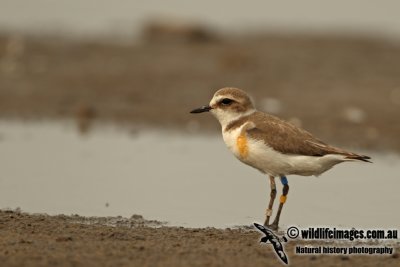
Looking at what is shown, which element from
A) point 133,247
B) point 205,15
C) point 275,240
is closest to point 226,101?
point 275,240

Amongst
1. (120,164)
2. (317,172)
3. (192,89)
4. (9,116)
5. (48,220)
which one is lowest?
(48,220)

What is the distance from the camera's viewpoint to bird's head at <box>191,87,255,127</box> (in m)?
11.0

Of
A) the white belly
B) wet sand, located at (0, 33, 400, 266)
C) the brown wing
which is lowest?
the white belly

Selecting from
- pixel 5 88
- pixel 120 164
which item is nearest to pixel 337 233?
pixel 120 164

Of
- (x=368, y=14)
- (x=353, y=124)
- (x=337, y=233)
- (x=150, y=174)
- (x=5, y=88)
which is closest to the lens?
(x=337, y=233)

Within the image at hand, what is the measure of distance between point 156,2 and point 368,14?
661cm

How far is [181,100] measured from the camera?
18.3 metres

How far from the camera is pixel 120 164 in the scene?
45.6 feet

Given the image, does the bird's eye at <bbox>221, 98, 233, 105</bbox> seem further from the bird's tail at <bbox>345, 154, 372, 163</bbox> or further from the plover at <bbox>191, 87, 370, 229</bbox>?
the bird's tail at <bbox>345, 154, 372, 163</bbox>

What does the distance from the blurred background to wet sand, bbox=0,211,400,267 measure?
3.29 ft

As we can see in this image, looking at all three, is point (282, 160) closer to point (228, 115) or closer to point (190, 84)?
point (228, 115)

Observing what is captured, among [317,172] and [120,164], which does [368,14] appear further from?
[317,172]

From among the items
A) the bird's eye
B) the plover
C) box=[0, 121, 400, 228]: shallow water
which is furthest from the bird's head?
box=[0, 121, 400, 228]: shallow water

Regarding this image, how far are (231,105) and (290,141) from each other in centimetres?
99
